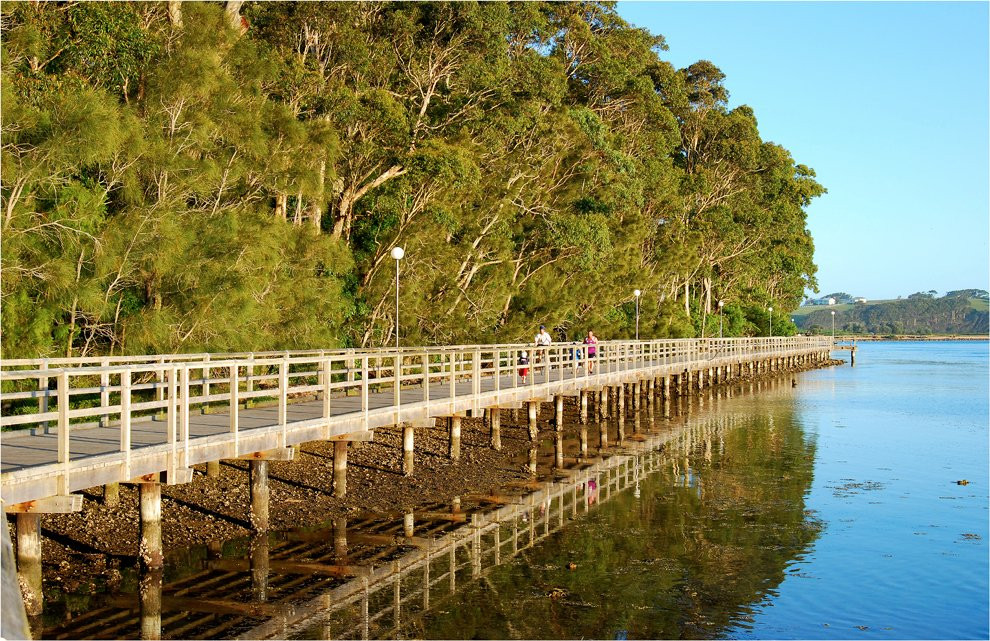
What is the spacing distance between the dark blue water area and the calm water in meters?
0.04

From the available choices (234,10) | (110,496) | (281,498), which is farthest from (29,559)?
(234,10)

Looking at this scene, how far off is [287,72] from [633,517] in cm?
1660

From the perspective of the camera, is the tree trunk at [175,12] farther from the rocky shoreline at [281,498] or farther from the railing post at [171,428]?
the railing post at [171,428]

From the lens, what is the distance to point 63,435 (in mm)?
10992

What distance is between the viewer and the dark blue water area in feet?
42.6

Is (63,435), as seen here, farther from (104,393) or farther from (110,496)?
(110,496)

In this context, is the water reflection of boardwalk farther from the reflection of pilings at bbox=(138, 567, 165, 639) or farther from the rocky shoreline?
the rocky shoreline

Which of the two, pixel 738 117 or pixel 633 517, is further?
pixel 738 117

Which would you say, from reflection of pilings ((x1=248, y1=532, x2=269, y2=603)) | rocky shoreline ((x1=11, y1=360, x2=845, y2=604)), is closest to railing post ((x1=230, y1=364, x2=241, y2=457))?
reflection of pilings ((x1=248, y1=532, x2=269, y2=603))

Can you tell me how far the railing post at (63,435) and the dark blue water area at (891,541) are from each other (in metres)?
7.73

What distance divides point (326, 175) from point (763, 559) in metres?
19.0

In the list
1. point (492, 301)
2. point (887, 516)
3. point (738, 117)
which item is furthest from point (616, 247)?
point (887, 516)

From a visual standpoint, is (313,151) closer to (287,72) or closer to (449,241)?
(287,72)

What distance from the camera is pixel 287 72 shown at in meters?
28.7
